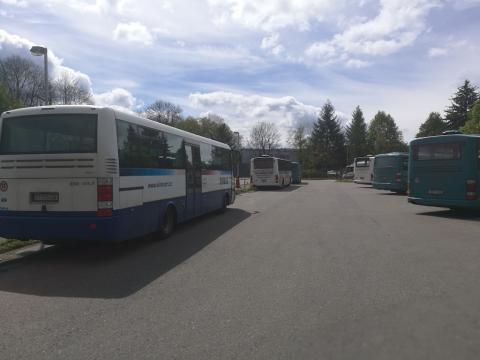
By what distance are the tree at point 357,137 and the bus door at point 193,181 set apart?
3397 inches

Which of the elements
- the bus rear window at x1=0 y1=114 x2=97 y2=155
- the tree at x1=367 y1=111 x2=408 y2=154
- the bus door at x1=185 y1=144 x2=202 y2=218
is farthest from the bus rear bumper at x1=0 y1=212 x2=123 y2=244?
the tree at x1=367 y1=111 x2=408 y2=154

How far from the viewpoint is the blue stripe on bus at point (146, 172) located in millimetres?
8828

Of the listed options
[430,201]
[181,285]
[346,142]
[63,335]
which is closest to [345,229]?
[430,201]

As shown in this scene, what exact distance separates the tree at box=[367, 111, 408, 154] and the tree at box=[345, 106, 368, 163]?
794 cm

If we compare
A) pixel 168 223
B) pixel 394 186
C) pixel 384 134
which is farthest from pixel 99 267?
pixel 384 134

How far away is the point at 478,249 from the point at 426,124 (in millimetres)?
100391

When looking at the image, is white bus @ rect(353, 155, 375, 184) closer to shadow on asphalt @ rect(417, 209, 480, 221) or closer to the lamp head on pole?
shadow on asphalt @ rect(417, 209, 480, 221)

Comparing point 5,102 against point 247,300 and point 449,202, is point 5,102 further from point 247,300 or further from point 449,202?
point 247,300

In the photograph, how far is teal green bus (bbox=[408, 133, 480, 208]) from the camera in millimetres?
15695

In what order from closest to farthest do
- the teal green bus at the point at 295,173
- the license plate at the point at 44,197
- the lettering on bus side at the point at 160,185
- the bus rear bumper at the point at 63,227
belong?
the bus rear bumper at the point at 63,227
the license plate at the point at 44,197
the lettering on bus side at the point at 160,185
the teal green bus at the point at 295,173

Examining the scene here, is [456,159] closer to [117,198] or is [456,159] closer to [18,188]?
[117,198]

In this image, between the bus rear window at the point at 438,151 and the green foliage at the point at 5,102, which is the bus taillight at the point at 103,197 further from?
the green foliage at the point at 5,102

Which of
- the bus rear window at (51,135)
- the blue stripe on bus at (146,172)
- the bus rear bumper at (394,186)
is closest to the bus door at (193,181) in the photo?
the blue stripe on bus at (146,172)

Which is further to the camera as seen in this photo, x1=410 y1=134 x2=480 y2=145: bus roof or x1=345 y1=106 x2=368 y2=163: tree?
x1=345 y1=106 x2=368 y2=163: tree
